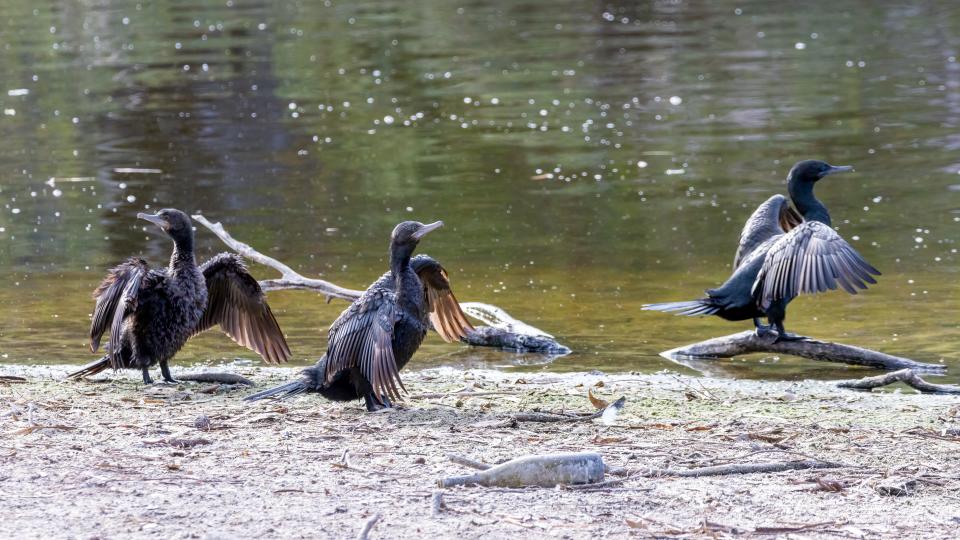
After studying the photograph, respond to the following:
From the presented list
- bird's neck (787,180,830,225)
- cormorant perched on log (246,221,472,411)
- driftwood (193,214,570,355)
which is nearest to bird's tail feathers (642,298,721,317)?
driftwood (193,214,570,355)

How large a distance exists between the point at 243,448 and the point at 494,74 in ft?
58.5

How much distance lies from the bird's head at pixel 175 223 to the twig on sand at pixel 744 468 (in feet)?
11.0

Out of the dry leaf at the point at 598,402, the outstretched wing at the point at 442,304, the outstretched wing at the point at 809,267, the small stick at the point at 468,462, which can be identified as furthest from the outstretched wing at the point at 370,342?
the outstretched wing at the point at 809,267

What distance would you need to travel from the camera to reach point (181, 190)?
622 inches

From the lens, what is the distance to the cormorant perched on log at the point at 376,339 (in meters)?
6.85

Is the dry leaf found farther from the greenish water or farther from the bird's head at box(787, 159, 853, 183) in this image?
the bird's head at box(787, 159, 853, 183)

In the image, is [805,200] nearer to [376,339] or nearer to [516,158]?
[376,339]

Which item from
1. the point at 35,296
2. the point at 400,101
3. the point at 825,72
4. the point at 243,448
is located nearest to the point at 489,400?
the point at 243,448

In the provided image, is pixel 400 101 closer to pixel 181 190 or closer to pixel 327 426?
pixel 181 190

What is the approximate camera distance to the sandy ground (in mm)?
4949

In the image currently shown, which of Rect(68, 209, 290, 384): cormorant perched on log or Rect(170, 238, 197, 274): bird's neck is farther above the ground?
Rect(170, 238, 197, 274): bird's neck

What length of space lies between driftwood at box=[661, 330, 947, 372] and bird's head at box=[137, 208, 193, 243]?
10.4 feet

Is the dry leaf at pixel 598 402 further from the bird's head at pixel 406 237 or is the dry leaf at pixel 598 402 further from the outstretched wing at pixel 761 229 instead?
the outstretched wing at pixel 761 229

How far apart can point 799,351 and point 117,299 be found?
13.0ft
